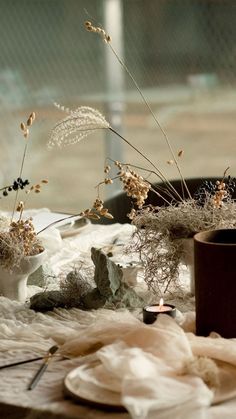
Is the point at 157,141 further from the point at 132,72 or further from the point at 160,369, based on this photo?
the point at 160,369

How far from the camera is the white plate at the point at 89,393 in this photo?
0.98 metres

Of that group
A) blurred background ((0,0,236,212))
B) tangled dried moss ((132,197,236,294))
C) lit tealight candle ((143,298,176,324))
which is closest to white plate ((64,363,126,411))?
lit tealight candle ((143,298,176,324))

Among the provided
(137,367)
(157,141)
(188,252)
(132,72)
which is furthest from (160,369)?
(157,141)

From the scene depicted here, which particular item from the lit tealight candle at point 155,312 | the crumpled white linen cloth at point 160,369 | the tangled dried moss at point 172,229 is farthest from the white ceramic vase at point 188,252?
the crumpled white linen cloth at point 160,369

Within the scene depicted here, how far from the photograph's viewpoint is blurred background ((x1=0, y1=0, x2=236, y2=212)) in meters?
3.24

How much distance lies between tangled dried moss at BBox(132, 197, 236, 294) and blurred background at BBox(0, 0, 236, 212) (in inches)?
73.5

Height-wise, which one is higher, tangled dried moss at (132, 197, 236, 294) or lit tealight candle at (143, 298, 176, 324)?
tangled dried moss at (132, 197, 236, 294)

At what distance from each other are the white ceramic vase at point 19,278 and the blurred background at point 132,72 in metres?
1.89

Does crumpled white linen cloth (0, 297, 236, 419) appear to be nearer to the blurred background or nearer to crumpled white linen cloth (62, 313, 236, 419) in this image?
crumpled white linen cloth (62, 313, 236, 419)

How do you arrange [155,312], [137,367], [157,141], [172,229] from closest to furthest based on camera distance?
[137,367], [155,312], [172,229], [157,141]

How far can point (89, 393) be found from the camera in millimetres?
1001

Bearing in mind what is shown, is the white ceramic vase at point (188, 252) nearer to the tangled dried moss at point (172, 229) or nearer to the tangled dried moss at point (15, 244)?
the tangled dried moss at point (172, 229)

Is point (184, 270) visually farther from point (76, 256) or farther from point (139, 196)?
point (76, 256)

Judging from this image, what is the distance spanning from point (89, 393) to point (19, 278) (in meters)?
0.53
